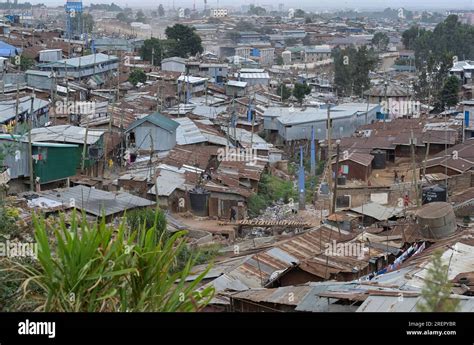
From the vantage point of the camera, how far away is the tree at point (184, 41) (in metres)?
27.1

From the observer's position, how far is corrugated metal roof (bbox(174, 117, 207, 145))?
1271cm

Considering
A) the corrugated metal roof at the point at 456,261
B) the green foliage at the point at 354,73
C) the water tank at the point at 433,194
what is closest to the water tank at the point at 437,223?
the corrugated metal roof at the point at 456,261

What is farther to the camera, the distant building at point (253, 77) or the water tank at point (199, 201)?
the distant building at point (253, 77)

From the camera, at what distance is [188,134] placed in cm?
1311

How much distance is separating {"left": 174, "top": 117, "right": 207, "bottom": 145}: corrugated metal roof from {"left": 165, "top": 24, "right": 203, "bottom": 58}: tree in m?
13.4

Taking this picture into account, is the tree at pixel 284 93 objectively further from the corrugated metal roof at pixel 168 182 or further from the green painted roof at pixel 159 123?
the corrugated metal roof at pixel 168 182

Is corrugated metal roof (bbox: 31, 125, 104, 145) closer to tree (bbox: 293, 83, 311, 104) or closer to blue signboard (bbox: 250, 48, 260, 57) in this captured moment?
tree (bbox: 293, 83, 311, 104)

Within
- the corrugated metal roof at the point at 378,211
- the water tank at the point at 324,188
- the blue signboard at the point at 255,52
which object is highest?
the blue signboard at the point at 255,52

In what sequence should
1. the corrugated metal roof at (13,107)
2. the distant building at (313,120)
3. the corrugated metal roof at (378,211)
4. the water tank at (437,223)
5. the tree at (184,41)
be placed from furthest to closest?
the tree at (184,41) < the distant building at (313,120) < the corrugated metal roof at (13,107) < the corrugated metal roof at (378,211) < the water tank at (437,223)

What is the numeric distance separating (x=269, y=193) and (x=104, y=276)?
30.0ft

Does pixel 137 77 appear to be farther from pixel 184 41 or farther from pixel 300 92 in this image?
pixel 184 41

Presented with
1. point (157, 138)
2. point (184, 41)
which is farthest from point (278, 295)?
Answer: point (184, 41)

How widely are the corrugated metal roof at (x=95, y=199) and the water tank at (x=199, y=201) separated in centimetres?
76

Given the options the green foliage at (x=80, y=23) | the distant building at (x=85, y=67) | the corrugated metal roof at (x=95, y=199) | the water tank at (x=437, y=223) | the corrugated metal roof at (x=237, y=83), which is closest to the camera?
the water tank at (x=437, y=223)
